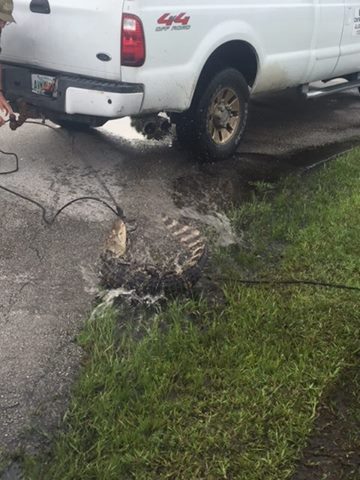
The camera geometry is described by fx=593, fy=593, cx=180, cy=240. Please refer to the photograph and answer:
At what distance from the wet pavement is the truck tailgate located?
92cm

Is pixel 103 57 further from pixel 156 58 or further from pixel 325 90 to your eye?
pixel 325 90

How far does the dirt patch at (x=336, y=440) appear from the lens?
2469 millimetres

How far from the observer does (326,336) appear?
126 inches

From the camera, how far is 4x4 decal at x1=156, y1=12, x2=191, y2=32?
4.14 meters

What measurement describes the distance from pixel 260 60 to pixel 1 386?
3666 mm

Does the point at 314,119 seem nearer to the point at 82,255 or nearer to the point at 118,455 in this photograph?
the point at 82,255

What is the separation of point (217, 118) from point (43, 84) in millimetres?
1562

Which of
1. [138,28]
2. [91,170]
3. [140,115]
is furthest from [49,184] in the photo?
[138,28]

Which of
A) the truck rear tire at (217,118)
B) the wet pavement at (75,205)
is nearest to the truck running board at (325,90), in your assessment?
the wet pavement at (75,205)

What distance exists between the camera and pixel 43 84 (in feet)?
14.2

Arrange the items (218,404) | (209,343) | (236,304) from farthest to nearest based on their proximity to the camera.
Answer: (236,304)
(209,343)
(218,404)

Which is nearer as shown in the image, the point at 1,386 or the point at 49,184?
the point at 1,386

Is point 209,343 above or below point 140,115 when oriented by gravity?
below

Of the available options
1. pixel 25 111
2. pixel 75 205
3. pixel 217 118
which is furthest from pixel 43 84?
pixel 217 118
